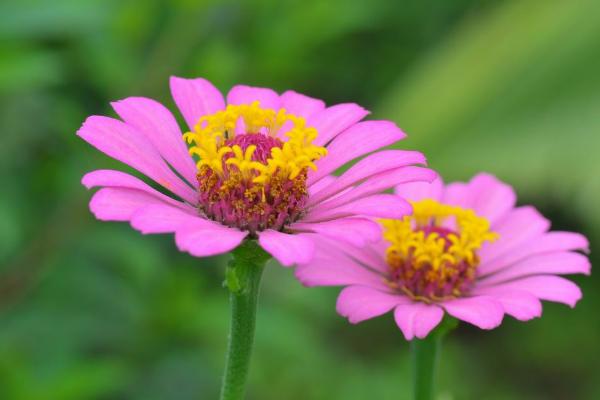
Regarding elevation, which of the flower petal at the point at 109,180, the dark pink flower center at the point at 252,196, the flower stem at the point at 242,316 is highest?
the dark pink flower center at the point at 252,196

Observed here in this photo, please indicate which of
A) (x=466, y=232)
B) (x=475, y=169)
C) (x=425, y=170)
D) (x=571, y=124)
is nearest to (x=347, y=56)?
(x=475, y=169)

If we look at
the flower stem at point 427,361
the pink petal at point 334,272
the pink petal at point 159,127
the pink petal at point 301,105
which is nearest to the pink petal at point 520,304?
the flower stem at point 427,361

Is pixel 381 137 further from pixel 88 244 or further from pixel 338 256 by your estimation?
pixel 88 244

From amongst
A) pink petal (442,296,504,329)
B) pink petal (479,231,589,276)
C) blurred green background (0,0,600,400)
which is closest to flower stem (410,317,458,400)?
pink petal (442,296,504,329)

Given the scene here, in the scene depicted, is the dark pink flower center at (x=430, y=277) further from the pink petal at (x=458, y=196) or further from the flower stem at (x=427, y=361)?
the pink petal at (x=458, y=196)

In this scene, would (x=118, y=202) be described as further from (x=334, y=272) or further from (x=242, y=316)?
(x=334, y=272)

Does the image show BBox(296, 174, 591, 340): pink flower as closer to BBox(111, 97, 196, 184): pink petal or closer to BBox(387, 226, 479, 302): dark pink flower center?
BBox(387, 226, 479, 302): dark pink flower center

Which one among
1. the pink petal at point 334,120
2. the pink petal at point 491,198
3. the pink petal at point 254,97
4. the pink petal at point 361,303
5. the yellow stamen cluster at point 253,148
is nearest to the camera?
the pink petal at point 361,303
